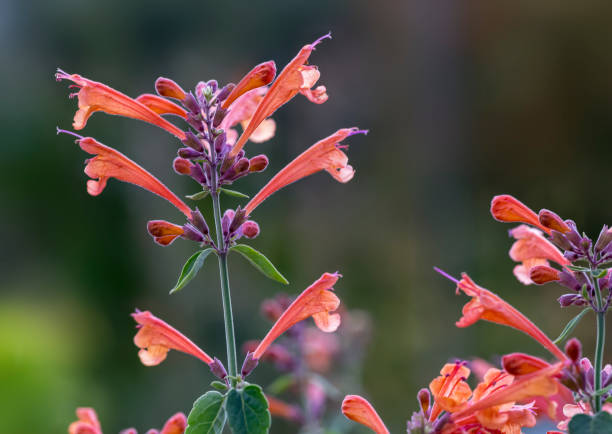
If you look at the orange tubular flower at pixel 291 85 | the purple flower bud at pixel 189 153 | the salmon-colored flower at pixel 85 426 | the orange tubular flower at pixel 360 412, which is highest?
the orange tubular flower at pixel 291 85

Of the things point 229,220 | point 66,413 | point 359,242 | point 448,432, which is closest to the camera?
point 448,432

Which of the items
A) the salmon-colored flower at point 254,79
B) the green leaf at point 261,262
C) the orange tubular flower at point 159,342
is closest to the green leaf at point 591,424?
the green leaf at point 261,262

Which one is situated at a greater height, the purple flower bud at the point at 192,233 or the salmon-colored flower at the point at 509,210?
the purple flower bud at the point at 192,233

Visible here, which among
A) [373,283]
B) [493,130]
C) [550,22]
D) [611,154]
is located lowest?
[373,283]

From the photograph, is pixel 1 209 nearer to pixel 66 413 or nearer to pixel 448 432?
pixel 66 413

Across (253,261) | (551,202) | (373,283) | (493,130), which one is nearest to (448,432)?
(253,261)

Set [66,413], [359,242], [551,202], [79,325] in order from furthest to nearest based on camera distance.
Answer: [359,242] < [79,325] < [551,202] < [66,413]

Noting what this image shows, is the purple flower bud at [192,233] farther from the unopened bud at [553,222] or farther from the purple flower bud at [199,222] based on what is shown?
the unopened bud at [553,222]

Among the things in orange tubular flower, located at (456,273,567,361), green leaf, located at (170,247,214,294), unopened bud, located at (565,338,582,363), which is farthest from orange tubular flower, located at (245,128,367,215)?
unopened bud, located at (565,338,582,363)
